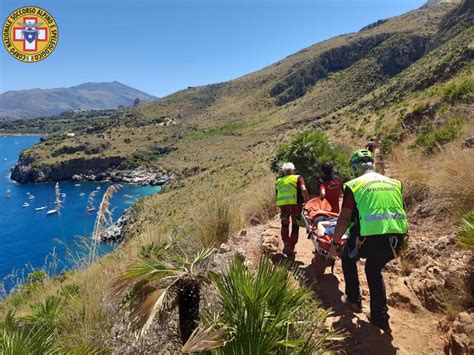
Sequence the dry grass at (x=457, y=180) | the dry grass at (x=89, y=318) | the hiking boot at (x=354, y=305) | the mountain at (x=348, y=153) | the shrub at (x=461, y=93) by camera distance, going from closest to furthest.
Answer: the dry grass at (x=89, y=318) < the mountain at (x=348, y=153) < the hiking boot at (x=354, y=305) < the dry grass at (x=457, y=180) < the shrub at (x=461, y=93)

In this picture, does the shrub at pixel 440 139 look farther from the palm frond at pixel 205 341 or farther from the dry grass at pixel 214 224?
the palm frond at pixel 205 341

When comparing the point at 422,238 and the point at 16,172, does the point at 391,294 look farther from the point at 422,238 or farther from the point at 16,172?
the point at 16,172

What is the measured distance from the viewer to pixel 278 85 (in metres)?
147

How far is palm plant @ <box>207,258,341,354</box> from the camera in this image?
7.65 feet

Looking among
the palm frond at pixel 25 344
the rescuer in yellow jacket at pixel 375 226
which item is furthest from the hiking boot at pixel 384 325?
the palm frond at pixel 25 344

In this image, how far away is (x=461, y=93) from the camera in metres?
19.4

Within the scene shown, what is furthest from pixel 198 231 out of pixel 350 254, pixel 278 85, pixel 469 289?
pixel 278 85

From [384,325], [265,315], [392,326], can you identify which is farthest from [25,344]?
[392,326]

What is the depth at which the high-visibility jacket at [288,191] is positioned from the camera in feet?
19.0

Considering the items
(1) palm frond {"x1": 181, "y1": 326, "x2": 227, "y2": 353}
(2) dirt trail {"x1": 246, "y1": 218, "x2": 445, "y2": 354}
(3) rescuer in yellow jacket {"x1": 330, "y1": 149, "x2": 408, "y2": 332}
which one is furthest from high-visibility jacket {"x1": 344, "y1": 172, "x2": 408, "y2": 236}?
(1) palm frond {"x1": 181, "y1": 326, "x2": 227, "y2": 353}

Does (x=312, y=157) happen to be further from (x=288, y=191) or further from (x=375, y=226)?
(x=375, y=226)

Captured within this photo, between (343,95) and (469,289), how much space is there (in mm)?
105034

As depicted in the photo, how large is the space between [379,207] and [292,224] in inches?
96.2

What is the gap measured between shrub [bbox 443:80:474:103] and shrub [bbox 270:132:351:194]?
372 inches
